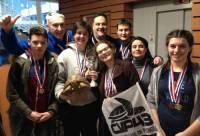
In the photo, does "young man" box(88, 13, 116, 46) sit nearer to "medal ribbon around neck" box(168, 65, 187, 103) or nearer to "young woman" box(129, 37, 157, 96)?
"young woman" box(129, 37, 157, 96)

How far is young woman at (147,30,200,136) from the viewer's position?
1916 millimetres

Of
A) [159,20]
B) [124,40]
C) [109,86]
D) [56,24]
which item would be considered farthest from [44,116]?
[159,20]

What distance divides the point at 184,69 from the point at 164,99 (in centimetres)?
28

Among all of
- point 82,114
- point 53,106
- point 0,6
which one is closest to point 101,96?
point 82,114

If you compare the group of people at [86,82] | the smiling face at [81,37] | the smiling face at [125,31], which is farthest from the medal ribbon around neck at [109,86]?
the smiling face at [125,31]

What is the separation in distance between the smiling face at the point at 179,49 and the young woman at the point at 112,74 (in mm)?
477

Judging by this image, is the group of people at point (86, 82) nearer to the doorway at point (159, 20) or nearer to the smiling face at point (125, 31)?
the smiling face at point (125, 31)

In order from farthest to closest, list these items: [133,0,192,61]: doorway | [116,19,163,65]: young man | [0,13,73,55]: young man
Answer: [133,0,192,61]: doorway, [116,19,163,65]: young man, [0,13,73,55]: young man

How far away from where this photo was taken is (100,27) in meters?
2.83

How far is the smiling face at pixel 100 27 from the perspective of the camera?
283 centimetres

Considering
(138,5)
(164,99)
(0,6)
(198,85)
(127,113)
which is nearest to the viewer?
(198,85)

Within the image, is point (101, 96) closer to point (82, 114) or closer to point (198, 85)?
point (82, 114)

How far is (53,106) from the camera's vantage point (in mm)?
2400

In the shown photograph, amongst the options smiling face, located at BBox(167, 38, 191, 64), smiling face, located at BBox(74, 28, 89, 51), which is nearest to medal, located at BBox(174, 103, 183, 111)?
smiling face, located at BBox(167, 38, 191, 64)
